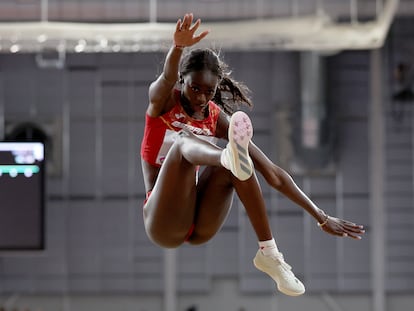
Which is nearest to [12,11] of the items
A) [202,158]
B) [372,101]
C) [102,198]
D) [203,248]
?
[102,198]

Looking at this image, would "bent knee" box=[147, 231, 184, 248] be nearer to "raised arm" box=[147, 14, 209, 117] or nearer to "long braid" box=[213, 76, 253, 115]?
"raised arm" box=[147, 14, 209, 117]

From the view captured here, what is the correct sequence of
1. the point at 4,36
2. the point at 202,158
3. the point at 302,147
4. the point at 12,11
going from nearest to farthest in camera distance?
the point at 202,158, the point at 4,36, the point at 12,11, the point at 302,147

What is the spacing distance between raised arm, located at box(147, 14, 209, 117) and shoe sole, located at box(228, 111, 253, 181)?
1.56 ft

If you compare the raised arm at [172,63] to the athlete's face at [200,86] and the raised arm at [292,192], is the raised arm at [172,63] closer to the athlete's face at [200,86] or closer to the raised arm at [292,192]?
the athlete's face at [200,86]

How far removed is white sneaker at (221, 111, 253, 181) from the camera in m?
3.56

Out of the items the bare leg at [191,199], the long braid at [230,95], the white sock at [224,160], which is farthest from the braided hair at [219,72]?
the white sock at [224,160]

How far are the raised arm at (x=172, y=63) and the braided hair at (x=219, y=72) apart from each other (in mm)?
166

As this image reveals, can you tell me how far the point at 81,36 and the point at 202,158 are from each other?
16.0 ft

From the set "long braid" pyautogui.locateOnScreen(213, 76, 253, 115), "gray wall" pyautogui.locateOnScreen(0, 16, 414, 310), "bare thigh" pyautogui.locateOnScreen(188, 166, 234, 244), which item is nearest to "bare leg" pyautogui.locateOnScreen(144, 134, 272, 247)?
"bare thigh" pyautogui.locateOnScreen(188, 166, 234, 244)

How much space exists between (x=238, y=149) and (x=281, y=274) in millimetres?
947

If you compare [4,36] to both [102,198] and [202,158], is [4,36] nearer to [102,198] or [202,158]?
[102,198]

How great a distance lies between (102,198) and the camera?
1095 cm

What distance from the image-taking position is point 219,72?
13.8 ft

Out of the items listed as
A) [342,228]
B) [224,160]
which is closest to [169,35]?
[342,228]
